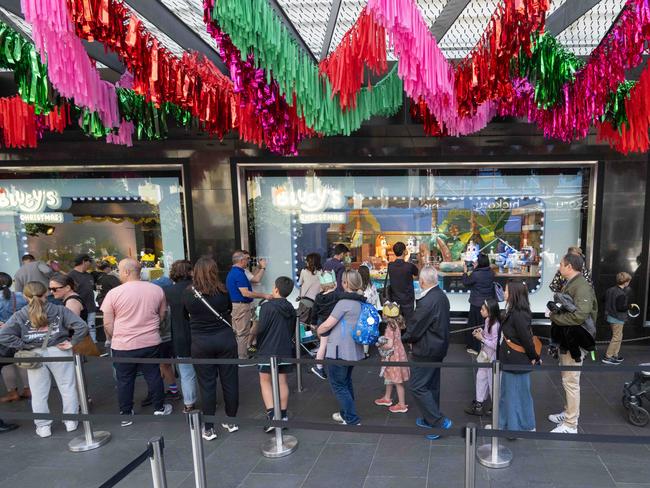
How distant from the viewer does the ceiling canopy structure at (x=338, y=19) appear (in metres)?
4.06

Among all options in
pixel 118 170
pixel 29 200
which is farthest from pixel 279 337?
pixel 29 200

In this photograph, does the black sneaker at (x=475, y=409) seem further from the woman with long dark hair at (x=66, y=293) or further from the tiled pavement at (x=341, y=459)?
the woman with long dark hair at (x=66, y=293)

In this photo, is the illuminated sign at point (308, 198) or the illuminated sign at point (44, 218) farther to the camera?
the illuminated sign at point (44, 218)

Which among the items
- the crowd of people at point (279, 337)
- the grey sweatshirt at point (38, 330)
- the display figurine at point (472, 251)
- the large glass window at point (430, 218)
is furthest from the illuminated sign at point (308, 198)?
the grey sweatshirt at point (38, 330)

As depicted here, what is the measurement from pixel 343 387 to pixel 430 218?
4.67 m

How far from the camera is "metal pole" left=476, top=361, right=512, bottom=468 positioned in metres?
3.61

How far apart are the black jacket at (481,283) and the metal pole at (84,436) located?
202 inches

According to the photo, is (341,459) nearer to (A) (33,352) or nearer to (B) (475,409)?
(B) (475,409)

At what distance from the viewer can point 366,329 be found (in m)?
A: 4.00

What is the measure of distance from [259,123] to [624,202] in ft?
21.1

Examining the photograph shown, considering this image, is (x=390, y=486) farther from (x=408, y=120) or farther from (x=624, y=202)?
(x=624, y=202)

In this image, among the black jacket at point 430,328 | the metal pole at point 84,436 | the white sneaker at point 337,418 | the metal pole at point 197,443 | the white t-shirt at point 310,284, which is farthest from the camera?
the white t-shirt at point 310,284

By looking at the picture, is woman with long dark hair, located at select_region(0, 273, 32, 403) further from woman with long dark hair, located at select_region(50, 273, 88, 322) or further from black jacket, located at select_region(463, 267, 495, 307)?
black jacket, located at select_region(463, 267, 495, 307)

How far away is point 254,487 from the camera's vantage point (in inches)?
138
